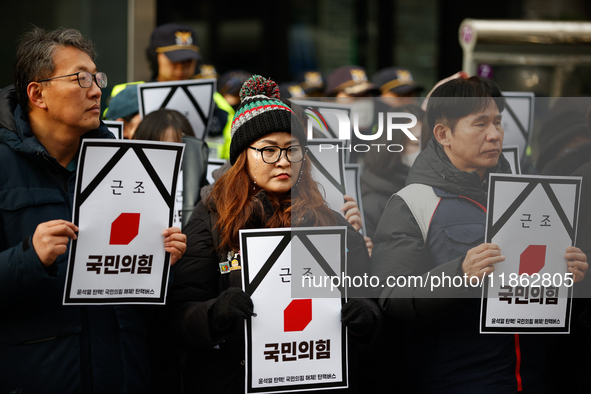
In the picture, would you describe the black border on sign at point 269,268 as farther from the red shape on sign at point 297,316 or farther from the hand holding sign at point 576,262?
the hand holding sign at point 576,262

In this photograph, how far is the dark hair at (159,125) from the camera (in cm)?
359

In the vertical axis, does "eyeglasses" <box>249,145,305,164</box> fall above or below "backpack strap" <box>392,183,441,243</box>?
above

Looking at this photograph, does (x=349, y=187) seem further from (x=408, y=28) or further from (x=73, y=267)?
(x=408, y=28)

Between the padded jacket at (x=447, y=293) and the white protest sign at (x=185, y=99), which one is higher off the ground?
the white protest sign at (x=185, y=99)

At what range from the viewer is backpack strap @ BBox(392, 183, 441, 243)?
2.47 metres

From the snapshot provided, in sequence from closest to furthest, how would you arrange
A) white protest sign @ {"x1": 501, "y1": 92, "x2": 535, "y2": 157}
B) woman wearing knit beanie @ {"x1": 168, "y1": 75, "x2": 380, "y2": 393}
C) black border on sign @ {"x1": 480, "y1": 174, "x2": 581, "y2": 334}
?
black border on sign @ {"x1": 480, "y1": 174, "x2": 581, "y2": 334} < woman wearing knit beanie @ {"x1": 168, "y1": 75, "x2": 380, "y2": 393} < white protest sign @ {"x1": 501, "y1": 92, "x2": 535, "y2": 157}

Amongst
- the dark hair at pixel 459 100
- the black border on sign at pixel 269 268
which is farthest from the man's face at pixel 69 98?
the dark hair at pixel 459 100

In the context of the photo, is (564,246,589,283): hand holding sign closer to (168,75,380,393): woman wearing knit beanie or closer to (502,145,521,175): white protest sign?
(502,145,521,175): white protest sign

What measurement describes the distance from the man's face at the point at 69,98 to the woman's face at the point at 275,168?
2.12ft

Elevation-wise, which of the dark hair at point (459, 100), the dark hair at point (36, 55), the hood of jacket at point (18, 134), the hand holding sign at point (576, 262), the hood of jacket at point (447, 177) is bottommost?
the hand holding sign at point (576, 262)

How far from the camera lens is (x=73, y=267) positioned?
235cm

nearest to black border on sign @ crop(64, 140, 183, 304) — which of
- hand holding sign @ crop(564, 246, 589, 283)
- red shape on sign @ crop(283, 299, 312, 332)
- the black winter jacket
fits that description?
the black winter jacket

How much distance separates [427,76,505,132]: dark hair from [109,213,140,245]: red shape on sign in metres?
1.21

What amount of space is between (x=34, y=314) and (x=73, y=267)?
0.22 meters
